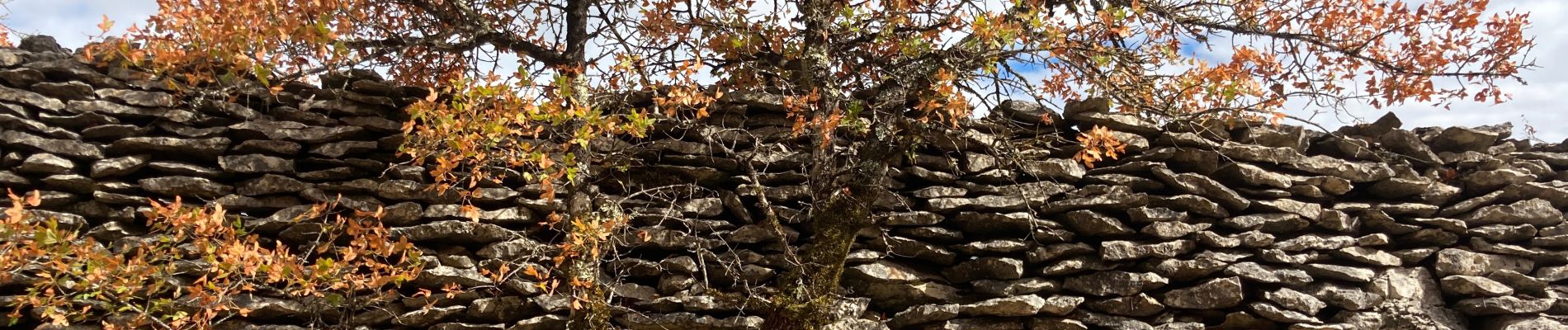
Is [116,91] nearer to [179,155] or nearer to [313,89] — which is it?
[179,155]

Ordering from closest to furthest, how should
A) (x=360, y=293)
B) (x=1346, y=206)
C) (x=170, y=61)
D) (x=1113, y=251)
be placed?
(x=170, y=61)
(x=360, y=293)
(x=1113, y=251)
(x=1346, y=206)

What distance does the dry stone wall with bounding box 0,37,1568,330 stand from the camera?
5.45 metres

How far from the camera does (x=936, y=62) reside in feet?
16.9

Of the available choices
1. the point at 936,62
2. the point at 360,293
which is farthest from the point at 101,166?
the point at 936,62

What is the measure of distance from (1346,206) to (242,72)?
23.8 feet

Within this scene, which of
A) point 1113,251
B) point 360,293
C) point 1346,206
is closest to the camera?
point 360,293

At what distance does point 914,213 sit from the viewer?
5.95m

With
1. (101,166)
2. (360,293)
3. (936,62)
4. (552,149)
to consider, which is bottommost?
(360,293)

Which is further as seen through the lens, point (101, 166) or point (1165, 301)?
point (1165, 301)

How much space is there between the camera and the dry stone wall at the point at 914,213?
5453 mm

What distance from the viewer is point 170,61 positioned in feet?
16.6

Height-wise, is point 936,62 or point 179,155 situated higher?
point 936,62

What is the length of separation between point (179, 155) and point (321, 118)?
0.82 meters

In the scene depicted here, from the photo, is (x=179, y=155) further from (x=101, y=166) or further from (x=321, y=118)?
(x=321, y=118)
